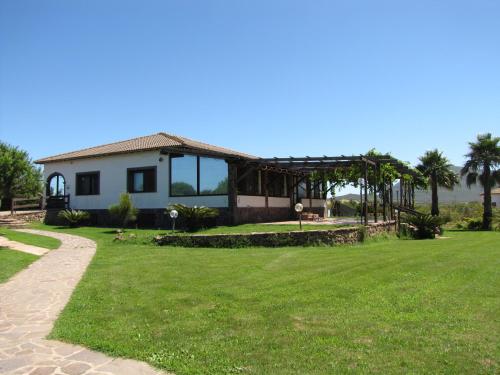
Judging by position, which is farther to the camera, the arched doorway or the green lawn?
the arched doorway

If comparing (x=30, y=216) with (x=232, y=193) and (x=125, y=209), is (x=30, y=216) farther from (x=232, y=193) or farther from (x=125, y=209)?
(x=232, y=193)

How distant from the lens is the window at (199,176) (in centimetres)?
2161

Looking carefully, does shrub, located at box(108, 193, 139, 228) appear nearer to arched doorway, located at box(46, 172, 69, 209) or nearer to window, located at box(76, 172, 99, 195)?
window, located at box(76, 172, 99, 195)

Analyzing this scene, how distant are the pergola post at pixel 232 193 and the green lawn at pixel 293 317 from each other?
404 inches

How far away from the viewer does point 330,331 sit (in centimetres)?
536

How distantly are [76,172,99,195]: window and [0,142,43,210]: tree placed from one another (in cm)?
1436

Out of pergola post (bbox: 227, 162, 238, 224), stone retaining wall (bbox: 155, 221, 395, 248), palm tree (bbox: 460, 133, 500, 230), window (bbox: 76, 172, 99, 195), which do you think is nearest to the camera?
stone retaining wall (bbox: 155, 221, 395, 248)

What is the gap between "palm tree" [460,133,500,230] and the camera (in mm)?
36344

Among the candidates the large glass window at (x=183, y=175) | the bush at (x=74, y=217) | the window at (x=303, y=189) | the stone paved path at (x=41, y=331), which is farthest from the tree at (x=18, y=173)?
the stone paved path at (x=41, y=331)

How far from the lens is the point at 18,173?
4088cm

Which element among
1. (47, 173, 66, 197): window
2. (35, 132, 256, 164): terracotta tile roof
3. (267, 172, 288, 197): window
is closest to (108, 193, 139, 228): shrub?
(35, 132, 256, 164): terracotta tile roof

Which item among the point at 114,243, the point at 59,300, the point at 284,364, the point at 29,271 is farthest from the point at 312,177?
the point at 284,364

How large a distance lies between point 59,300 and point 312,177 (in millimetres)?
24912

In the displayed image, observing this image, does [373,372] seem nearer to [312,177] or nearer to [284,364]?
[284,364]
